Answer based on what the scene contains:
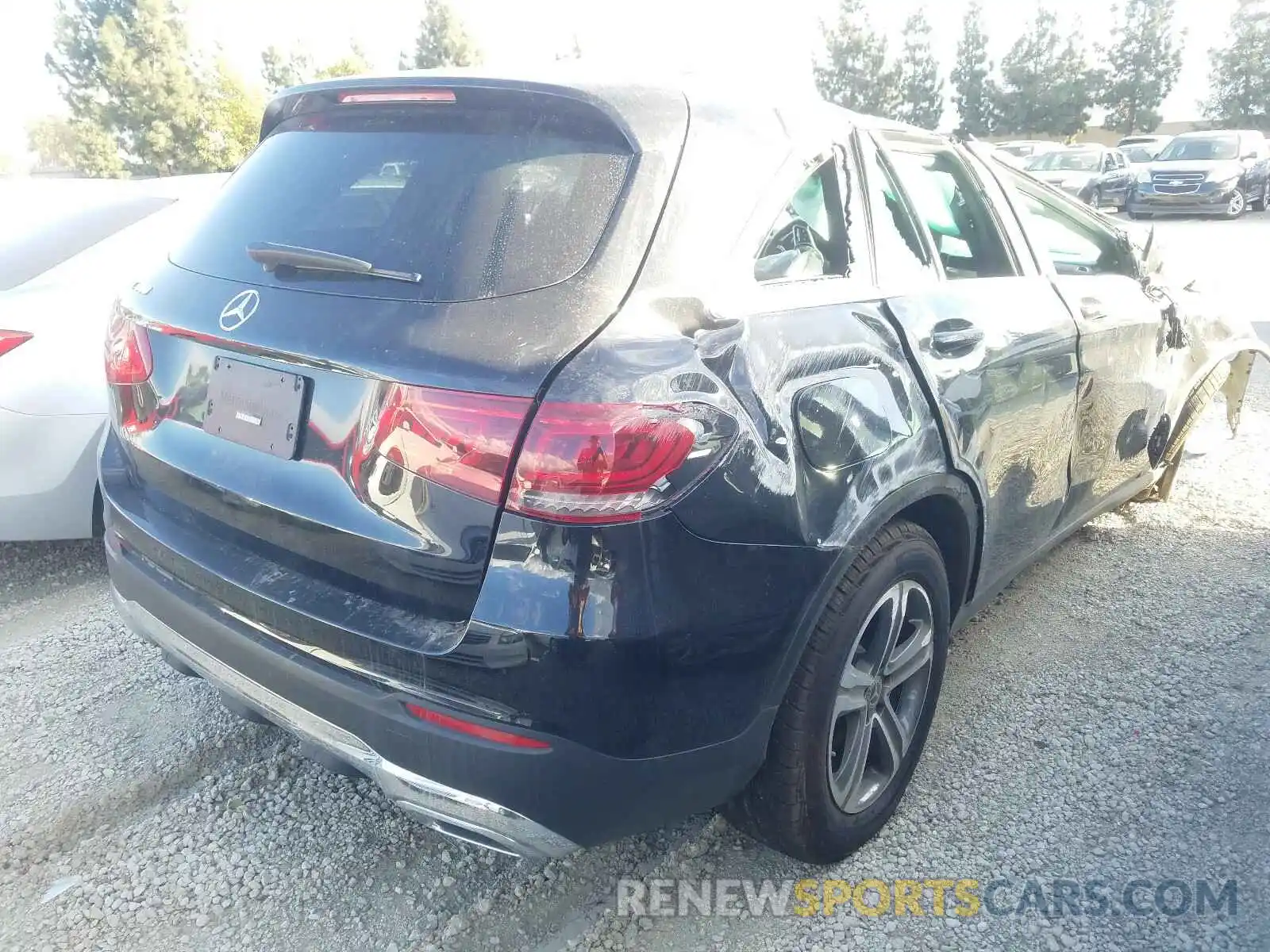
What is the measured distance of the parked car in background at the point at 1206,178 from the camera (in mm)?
20500

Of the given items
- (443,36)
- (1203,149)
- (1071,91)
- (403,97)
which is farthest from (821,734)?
(443,36)

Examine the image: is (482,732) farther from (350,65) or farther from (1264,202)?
(350,65)

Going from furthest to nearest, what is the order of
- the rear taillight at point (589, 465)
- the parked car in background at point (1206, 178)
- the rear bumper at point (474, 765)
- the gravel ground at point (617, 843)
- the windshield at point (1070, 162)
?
the windshield at point (1070, 162) < the parked car in background at point (1206, 178) < the gravel ground at point (617, 843) < the rear bumper at point (474, 765) < the rear taillight at point (589, 465)

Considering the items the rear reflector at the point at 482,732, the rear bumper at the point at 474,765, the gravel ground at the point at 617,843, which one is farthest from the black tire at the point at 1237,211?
the rear reflector at the point at 482,732

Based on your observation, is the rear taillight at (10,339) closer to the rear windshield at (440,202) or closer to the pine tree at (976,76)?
the rear windshield at (440,202)

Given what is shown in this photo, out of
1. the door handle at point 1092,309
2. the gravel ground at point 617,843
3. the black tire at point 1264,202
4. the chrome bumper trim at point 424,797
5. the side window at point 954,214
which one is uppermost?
the side window at point 954,214

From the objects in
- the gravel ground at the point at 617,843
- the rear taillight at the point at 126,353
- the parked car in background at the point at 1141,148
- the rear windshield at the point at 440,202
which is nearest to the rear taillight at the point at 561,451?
the rear windshield at the point at 440,202

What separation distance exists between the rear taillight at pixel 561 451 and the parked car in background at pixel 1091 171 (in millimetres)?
21932

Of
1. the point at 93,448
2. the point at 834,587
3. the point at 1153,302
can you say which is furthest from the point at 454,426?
the point at 1153,302

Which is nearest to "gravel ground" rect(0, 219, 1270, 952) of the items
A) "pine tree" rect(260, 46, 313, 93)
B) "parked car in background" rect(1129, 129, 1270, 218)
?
"parked car in background" rect(1129, 129, 1270, 218)

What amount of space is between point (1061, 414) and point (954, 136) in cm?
91

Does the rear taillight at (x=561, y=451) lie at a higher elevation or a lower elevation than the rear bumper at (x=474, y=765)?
higher

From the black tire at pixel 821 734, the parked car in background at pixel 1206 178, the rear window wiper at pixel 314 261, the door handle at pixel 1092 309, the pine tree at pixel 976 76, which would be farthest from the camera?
the pine tree at pixel 976 76

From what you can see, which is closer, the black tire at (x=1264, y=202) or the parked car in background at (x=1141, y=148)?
the black tire at (x=1264, y=202)
